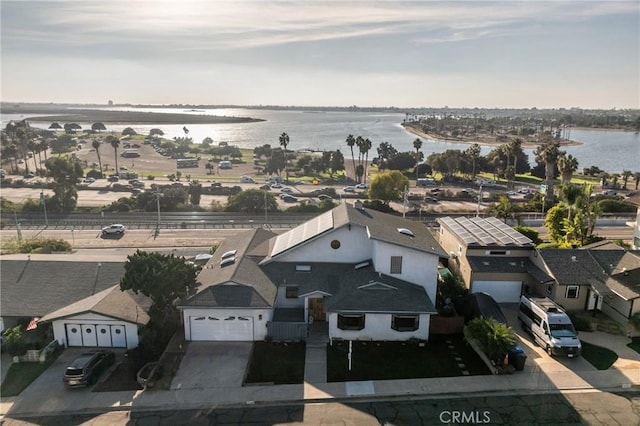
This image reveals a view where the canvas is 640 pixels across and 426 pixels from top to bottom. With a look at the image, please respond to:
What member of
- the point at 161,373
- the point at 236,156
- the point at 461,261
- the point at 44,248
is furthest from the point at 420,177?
the point at 161,373

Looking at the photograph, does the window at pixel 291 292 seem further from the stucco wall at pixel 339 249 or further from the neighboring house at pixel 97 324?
the neighboring house at pixel 97 324

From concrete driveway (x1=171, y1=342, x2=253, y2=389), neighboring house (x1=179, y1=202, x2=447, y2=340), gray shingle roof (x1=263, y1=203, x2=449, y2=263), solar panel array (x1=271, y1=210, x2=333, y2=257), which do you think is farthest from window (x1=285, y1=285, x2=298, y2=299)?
concrete driveway (x1=171, y1=342, x2=253, y2=389)

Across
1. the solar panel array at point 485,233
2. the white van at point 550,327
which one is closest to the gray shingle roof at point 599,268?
the solar panel array at point 485,233

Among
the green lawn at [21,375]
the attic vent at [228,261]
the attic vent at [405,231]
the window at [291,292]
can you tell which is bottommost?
the green lawn at [21,375]

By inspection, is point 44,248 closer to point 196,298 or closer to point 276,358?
point 196,298

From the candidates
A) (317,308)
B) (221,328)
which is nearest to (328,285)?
(317,308)

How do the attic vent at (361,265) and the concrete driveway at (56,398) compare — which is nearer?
the concrete driveway at (56,398)

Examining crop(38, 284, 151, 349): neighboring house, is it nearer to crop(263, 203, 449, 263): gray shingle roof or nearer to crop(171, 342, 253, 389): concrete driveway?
crop(171, 342, 253, 389): concrete driveway
